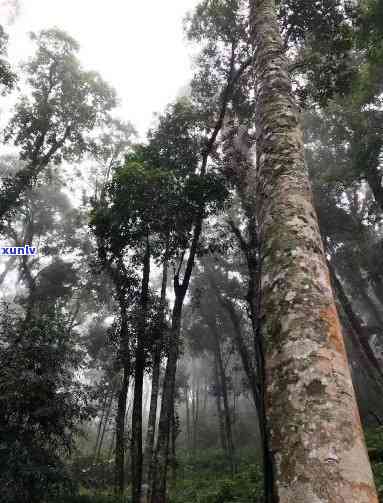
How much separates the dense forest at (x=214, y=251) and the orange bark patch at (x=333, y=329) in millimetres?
11

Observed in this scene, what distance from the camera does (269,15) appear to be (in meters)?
4.06

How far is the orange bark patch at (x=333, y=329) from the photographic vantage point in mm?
1627

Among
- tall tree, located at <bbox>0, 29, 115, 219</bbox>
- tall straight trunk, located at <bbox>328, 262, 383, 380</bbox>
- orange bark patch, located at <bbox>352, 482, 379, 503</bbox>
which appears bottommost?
orange bark patch, located at <bbox>352, 482, 379, 503</bbox>

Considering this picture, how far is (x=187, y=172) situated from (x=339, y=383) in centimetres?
1264

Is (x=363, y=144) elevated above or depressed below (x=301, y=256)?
above

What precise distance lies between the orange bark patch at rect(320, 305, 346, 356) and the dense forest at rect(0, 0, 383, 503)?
0.01 metres

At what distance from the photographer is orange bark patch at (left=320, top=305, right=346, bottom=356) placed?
1.63m

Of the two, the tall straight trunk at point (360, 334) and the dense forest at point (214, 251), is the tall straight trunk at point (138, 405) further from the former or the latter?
the tall straight trunk at point (360, 334)

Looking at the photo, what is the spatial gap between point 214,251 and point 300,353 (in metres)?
12.1

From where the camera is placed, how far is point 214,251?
13.6m

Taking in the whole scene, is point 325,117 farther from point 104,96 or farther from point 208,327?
point 208,327

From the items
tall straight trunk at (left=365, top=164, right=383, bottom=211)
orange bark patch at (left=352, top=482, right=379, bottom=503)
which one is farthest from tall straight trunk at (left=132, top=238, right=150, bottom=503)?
orange bark patch at (left=352, top=482, right=379, bottom=503)

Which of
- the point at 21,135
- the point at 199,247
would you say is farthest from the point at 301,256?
the point at 21,135

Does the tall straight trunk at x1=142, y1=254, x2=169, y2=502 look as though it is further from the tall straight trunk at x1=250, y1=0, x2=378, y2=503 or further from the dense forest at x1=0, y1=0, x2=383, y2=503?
the tall straight trunk at x1=250, y1=0, x2=378, y2=503
